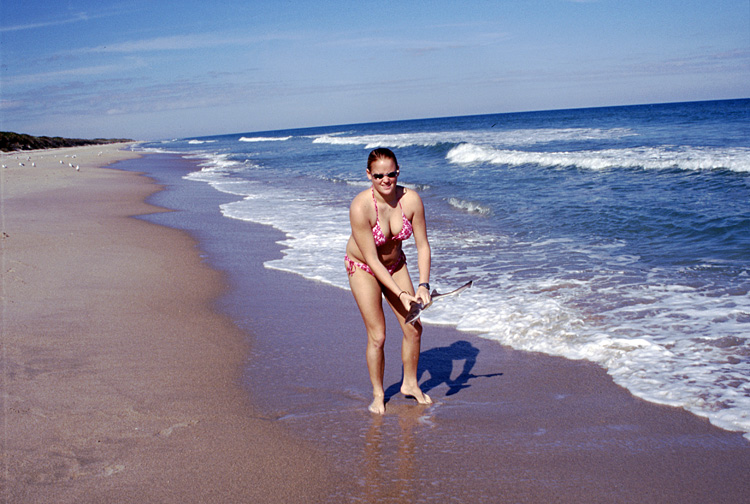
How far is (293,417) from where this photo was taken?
3602 millimetres

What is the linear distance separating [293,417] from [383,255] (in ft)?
3.81

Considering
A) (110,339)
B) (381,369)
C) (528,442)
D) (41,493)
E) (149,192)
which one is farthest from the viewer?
(149,192)

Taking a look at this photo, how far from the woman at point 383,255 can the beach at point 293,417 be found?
0.41m

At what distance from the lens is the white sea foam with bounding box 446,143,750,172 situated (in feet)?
50.2

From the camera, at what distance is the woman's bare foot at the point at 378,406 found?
3633 millimetres

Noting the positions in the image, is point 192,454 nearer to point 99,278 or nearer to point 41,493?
point 41,493

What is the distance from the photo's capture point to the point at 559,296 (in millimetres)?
5926

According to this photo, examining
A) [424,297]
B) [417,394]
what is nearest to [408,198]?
[424,297]

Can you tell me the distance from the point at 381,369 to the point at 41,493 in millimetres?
1907

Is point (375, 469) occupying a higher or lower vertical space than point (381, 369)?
lower

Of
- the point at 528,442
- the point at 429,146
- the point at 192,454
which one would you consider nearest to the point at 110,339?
the point at 192,454

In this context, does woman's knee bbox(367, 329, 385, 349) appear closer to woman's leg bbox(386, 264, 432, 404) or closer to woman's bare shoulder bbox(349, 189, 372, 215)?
woman's leg bbox(386, 264, 432, 404)

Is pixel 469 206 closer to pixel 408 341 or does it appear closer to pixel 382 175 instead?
pixel 408 341

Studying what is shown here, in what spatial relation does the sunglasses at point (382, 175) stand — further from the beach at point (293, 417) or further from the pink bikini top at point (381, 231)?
the beach at point (293, 417)
